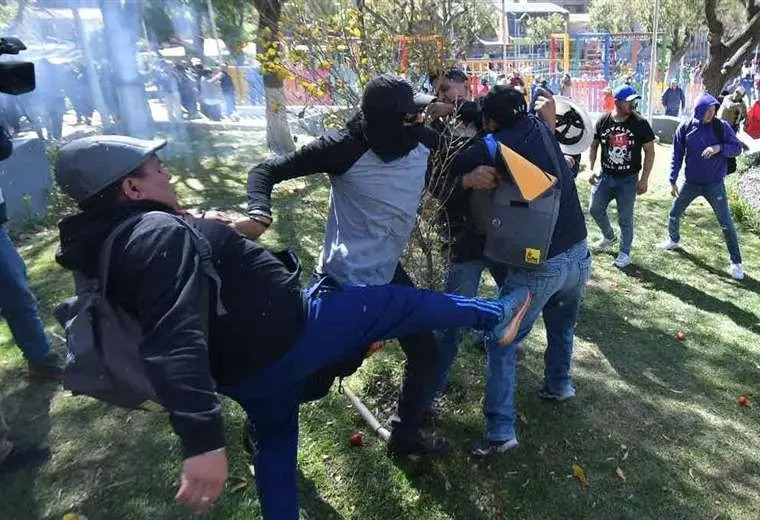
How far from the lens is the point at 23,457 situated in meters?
3.05

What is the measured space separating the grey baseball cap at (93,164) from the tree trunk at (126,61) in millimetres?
14240

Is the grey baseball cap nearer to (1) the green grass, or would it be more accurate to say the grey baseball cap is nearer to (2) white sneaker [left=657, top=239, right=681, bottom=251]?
(1) the green grass

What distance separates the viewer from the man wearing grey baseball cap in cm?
156

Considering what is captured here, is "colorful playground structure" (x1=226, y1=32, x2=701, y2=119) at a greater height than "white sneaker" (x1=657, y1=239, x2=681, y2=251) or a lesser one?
greater

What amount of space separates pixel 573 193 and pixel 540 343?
1.65 meters

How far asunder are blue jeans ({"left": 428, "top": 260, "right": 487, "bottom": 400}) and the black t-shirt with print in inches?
124

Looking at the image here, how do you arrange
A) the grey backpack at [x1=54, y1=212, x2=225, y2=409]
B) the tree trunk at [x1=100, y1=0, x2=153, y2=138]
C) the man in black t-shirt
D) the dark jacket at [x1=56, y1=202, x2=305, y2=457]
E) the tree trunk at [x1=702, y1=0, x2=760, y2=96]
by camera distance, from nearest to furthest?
the dark jacket at [x1=56, y1=202, x2=305, y2=457], the grey backpack at [x1=54, y1=212, x2=225, y2=409], the man in black t-shirt, the tree trunk at [x1=702, y1=0, x2=760, y2=96], the tree trunk at [x1=100, y1=0, x2=153, y2=138]

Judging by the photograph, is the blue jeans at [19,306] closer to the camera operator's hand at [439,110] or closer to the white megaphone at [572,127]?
the camera operator's hand at [439,110]

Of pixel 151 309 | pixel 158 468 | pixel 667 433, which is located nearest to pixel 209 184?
pixel 158 468

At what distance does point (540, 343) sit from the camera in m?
4.36

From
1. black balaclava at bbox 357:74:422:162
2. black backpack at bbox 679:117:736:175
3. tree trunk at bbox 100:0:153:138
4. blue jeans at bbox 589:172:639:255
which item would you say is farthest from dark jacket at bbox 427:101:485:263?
tree trunk at bbox 100:0:153:138

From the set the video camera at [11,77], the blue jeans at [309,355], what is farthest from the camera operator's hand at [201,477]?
the video camera at [11,77]

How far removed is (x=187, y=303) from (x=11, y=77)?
90.8 inches

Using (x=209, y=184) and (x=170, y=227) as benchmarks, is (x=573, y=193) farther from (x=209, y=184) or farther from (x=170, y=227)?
(x=209, y=184)
